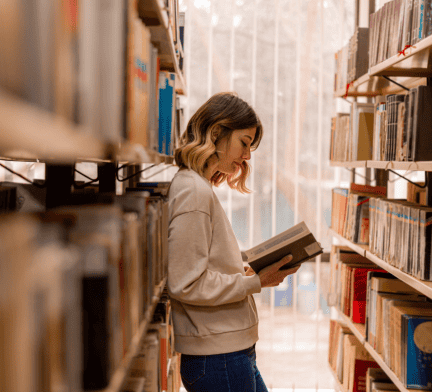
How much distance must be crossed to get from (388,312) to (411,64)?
1.10 m

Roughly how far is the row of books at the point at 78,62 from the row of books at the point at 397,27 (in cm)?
125

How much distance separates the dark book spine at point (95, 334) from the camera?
599 mm

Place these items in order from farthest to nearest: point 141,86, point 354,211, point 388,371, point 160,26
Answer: point 354,211
point 388,371
point 160,26
point 141,86

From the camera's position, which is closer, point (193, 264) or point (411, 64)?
point (193, 264)

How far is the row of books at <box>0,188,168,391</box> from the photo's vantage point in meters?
0.38

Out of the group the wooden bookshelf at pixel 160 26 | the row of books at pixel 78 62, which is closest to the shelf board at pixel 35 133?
the row of books at pixel 78 62

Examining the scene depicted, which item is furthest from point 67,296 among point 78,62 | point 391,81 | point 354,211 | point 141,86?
point 354,211

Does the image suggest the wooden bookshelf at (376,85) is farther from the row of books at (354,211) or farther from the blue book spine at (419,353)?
the blue book spine at (419,353)

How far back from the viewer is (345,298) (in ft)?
8.72

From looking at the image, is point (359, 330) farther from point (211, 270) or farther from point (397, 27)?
point (397, 27)

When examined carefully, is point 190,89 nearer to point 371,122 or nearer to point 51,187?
point 371,122

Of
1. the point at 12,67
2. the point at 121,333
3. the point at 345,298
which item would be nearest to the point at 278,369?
the point at 345,298

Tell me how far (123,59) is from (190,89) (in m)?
2.74

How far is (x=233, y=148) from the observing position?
5.08ft
